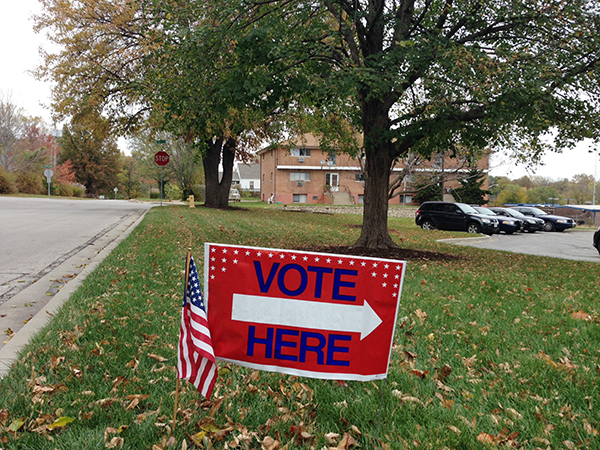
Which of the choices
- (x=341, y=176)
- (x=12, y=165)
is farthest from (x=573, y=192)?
(x=12, y=165)

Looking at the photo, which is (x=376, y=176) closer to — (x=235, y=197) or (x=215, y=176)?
(x=215, y=176)

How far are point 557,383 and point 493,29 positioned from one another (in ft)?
30.3

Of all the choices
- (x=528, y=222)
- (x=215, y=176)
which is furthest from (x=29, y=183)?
(x=528, y=222)

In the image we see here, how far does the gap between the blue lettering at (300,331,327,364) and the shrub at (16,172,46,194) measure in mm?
54137

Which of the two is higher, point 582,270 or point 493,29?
point 493,29

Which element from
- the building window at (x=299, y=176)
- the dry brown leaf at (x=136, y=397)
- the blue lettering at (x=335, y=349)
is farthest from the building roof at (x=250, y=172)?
the blue lettering at (x=335, y=349)

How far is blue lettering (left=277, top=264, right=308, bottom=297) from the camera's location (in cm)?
281

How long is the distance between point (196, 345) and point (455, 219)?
24.2 m

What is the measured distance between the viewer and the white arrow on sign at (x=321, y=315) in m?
2.83

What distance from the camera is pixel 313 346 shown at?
2.89m

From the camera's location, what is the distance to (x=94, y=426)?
3.03 metres

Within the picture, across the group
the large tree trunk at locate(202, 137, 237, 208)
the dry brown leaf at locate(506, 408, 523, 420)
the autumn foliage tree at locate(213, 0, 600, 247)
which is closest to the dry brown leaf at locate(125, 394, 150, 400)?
the dry brown leaf at locate(506, 408, 523, 420)

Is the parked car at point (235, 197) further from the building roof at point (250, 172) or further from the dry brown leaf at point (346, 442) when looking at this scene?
the dry brown leaf at point (346, 442)

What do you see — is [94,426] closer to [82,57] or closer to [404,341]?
[404,341]
